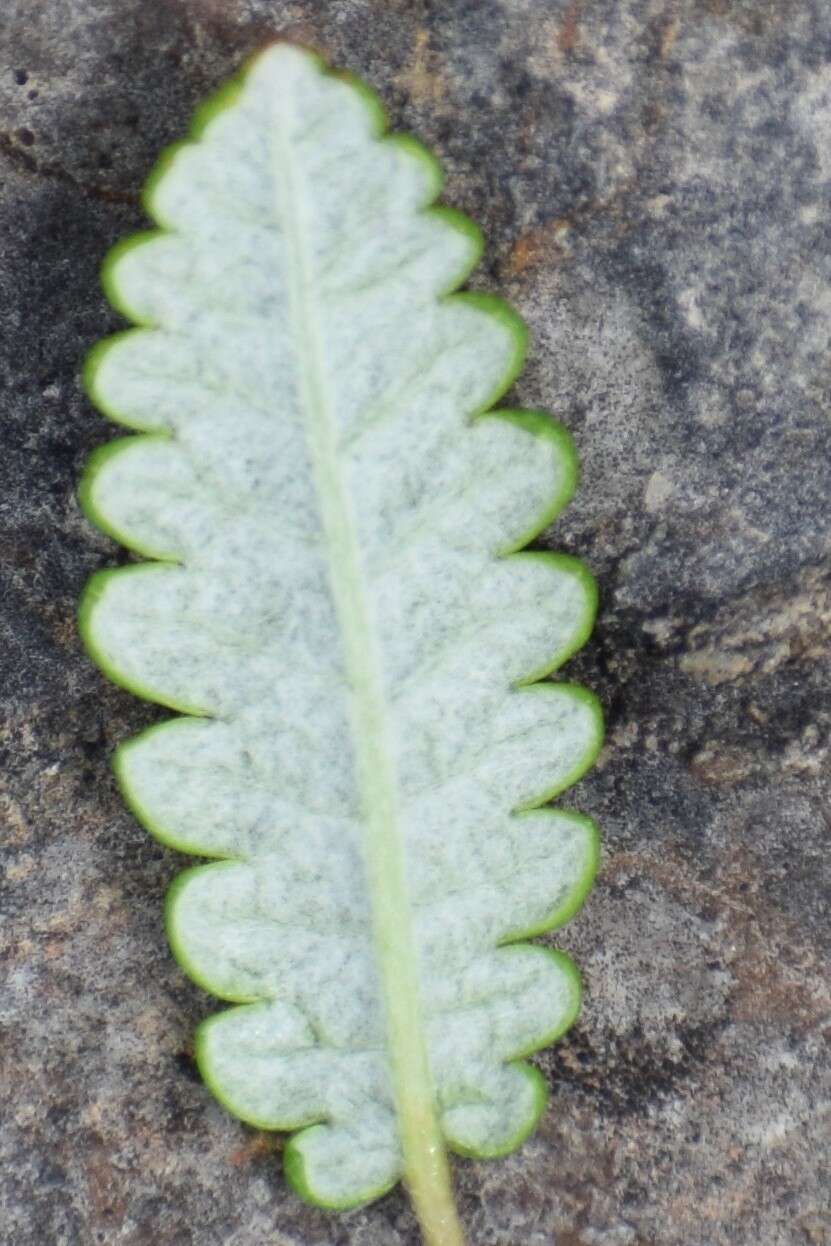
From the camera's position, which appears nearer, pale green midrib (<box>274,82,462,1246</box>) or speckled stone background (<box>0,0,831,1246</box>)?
pale green midrib (<box>274,82,462,1246</box>)

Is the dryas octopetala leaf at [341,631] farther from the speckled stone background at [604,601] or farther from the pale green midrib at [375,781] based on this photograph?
the speckled stone background at [604,601]

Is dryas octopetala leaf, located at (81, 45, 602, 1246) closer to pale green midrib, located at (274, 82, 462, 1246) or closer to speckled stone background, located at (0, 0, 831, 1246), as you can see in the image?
pale green midrib, located at (274, 82, 462, 1246)

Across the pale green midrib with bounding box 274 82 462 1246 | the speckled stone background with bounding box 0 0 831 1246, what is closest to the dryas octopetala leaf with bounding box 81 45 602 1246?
the pale green midrib with bounding box 274 82 462 1246

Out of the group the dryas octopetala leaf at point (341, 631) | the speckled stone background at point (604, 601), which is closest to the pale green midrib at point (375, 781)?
the dryas octopetala leaf at point (341, 631)

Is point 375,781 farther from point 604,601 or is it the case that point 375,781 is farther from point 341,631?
point 604,601

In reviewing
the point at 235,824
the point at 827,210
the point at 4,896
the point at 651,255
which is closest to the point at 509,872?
the point at 235,824
